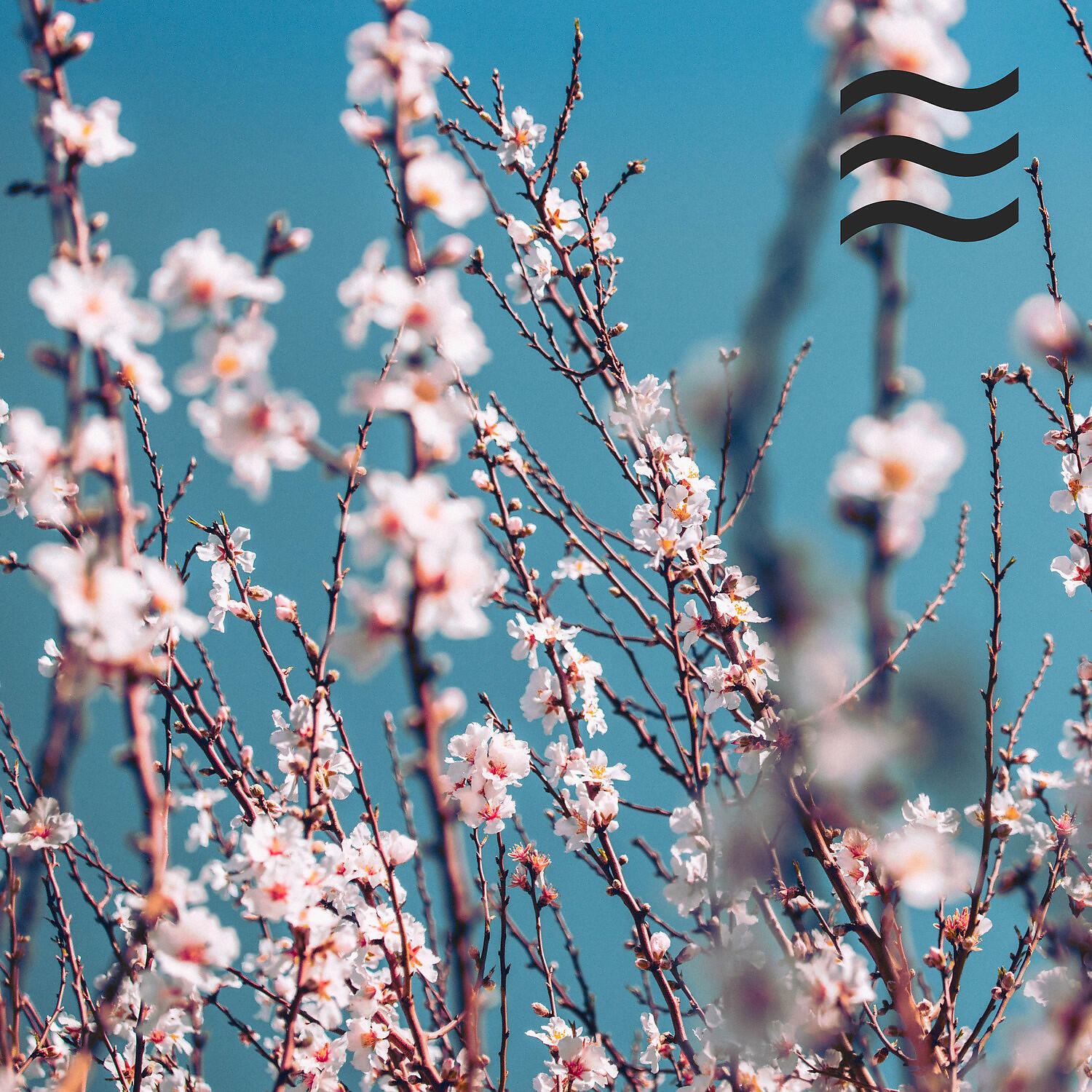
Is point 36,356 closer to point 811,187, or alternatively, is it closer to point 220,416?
point 220,416

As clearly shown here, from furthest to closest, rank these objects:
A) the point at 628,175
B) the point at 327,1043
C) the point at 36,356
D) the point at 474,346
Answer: the point at 628,175 < the point at 327,1043 < the point at 474,346 < the point at 36,356

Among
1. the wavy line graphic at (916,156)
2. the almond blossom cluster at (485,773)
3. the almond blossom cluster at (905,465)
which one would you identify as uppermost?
the wavy line graphic at (916,156)

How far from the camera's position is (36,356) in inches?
44.2

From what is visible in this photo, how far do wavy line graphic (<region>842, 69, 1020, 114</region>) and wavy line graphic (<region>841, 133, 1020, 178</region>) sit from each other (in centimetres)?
7

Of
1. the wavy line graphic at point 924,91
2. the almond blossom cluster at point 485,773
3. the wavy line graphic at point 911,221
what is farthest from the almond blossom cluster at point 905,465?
the almond blossom cluster at point 485,773

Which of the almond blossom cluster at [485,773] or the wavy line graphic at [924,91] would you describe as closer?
the wavy line graphic at [924,91]

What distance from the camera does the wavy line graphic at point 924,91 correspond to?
3.38ft

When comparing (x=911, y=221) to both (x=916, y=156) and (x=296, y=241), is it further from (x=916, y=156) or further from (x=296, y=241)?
(x=296, y=241)

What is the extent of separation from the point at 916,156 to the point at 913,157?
0.02 m

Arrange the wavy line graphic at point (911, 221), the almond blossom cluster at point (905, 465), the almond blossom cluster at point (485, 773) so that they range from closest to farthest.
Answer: the wavy line graphic at point (911, 221) < the almond blossom cluster at point (905, 465) < the almond blossom cluster at point (485, 773)

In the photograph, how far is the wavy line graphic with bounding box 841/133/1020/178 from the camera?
3.55 feet

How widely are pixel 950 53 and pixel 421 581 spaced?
127 centimetres

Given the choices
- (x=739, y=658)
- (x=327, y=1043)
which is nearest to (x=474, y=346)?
(x=739, y=658)

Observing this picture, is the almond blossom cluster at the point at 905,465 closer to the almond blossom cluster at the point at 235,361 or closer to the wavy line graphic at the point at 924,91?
the wavy line graphic at the point at 924,91
